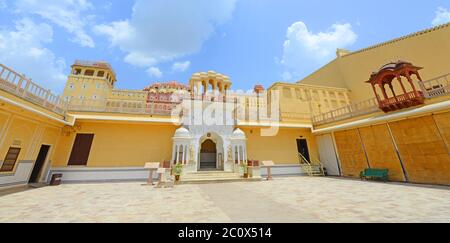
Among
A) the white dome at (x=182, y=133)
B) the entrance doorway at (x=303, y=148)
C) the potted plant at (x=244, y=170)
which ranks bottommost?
the potted plant at (x=244, y=170)

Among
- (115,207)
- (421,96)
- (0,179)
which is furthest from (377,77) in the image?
(0,179)

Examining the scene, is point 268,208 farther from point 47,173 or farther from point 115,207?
point 47,173

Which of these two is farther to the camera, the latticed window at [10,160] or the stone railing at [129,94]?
the stone railing at [129,94]

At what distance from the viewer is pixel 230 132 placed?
12.5m

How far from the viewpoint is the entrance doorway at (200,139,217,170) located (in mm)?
13591

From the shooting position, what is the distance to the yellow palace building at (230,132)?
7.36 metres

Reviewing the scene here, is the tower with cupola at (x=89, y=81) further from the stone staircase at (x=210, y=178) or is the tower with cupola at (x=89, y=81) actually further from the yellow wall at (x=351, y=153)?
the yellow wall at (x=351, y=153)

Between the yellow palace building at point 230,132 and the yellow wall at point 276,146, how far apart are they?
80 mm

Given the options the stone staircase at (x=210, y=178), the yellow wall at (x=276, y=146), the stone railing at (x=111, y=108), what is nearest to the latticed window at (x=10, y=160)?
the stone railing at (x=111, y=108)

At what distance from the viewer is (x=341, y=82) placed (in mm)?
20234

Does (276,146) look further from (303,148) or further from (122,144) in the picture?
(122,144)

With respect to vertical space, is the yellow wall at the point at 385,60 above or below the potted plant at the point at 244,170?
above

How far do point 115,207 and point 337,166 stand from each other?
1340 cm

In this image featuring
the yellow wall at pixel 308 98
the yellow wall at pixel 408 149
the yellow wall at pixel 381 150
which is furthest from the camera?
the yellow wall at pixel 308 98
